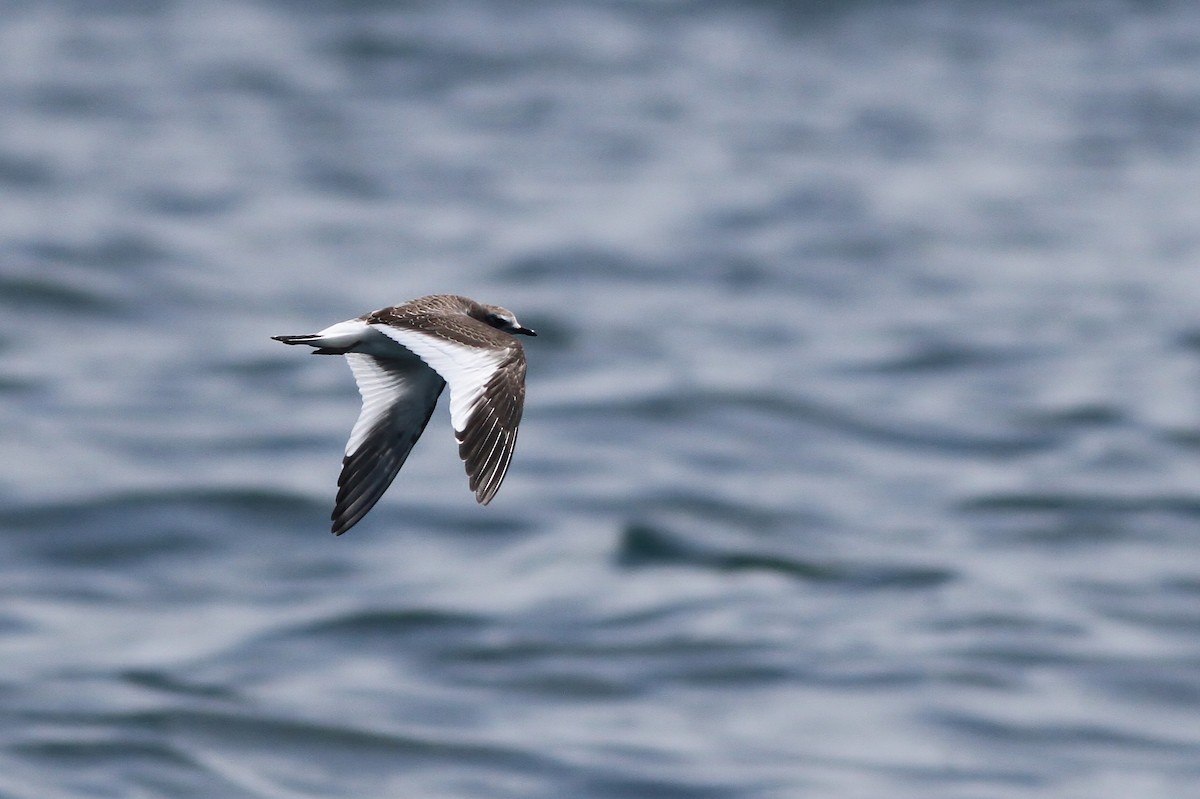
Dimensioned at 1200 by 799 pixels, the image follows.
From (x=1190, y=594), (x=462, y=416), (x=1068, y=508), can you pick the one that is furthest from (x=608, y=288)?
(x=462, y=416)

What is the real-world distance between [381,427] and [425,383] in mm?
361

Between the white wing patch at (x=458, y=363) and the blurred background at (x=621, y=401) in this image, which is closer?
the white wing patch at (x=458, y=363)

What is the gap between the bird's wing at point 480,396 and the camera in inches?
303

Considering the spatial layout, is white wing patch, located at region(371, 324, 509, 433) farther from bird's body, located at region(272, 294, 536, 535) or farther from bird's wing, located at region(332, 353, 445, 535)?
bird's wing, located at region(332, 353, 445, 535)

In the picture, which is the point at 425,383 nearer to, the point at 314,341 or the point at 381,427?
the point at 381,427

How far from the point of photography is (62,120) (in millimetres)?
41562

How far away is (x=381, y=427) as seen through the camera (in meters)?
9.35

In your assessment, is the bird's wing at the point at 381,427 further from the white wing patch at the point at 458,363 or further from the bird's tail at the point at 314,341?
the white wing patch at the point at 458,363

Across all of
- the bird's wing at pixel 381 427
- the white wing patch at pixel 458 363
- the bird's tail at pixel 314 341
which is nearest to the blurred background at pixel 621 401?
the bird's wing at pixel 381 427

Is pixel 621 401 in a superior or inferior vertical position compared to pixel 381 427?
superior

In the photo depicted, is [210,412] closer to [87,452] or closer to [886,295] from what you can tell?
[87,452]

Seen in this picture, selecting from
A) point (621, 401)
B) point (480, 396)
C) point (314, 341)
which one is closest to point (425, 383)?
point (314, 341)

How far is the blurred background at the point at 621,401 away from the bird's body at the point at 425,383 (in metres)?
8.64

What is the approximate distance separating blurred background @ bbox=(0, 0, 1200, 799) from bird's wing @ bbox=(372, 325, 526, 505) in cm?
983
